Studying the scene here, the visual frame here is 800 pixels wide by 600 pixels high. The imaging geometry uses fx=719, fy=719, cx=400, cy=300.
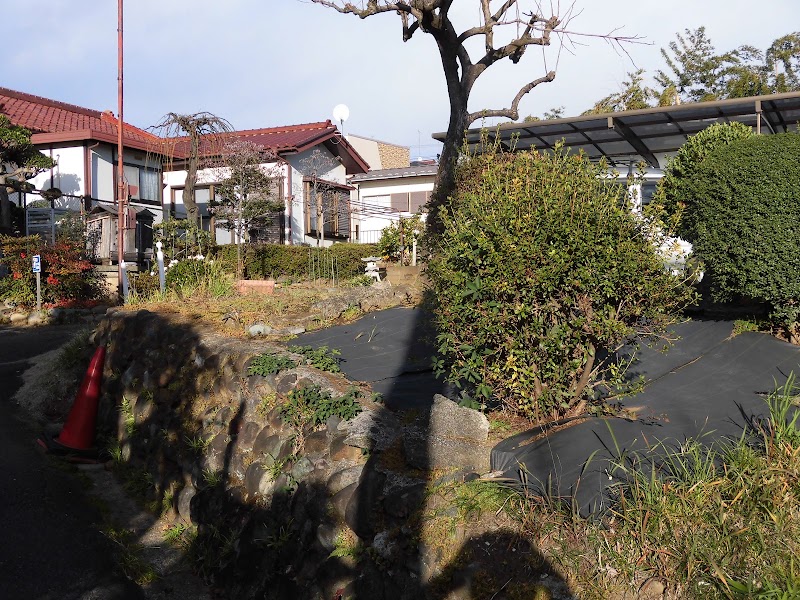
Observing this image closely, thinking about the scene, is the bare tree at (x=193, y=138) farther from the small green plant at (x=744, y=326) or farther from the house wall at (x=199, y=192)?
the small green plant at (x=744, y=326)

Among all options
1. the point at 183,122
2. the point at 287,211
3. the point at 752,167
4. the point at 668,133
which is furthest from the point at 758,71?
the point at 752,167

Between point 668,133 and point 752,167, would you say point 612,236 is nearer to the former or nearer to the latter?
point 752,167

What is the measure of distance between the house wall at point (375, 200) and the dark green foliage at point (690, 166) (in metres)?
17.1

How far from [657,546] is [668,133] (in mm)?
9737

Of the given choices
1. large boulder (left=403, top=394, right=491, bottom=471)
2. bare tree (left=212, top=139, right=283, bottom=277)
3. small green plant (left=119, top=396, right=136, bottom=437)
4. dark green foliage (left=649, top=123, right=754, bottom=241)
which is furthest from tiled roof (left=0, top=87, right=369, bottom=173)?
large boulder (left=403, top=394, right=491, bottom=471)

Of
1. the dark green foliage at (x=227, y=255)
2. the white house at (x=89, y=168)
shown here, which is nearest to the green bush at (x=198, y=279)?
the dark green foliage at (x=227, y=255)

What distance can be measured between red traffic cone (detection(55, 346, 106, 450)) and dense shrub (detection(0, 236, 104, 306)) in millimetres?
7221

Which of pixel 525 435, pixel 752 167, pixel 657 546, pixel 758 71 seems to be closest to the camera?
pixel 657 546

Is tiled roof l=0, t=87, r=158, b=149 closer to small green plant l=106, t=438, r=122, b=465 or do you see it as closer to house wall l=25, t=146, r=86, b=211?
house wall l=25, t=146, r=86, b=211

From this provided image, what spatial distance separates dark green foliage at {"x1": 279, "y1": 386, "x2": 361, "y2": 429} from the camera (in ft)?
17.8

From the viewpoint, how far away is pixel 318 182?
2239 cm

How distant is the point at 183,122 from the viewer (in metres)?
16.8

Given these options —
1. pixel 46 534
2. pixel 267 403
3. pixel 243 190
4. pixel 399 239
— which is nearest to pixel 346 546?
pixel 267 403

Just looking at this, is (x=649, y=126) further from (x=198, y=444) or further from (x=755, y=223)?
(x=198, y=444)
